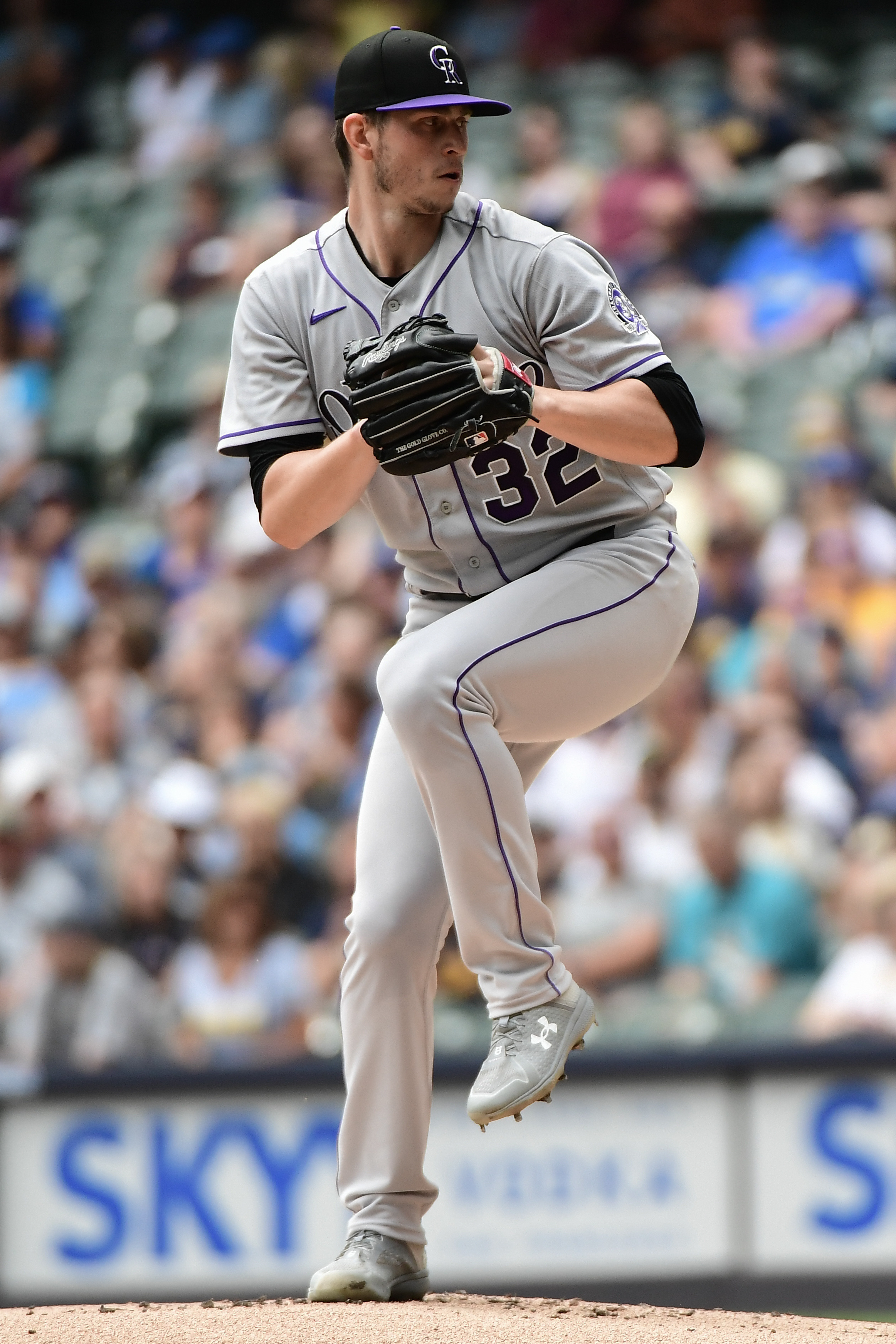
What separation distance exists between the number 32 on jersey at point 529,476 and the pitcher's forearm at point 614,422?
145mm

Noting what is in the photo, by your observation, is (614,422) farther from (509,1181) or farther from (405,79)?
(509,1181)

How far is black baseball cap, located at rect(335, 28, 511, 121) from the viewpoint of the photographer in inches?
118

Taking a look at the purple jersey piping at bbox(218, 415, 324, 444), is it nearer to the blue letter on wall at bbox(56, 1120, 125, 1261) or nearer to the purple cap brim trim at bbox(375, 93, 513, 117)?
the purple cap brim trim at bbox(375, 93, 513, 117)

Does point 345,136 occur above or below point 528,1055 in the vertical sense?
above

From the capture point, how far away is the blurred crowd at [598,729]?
5.78 m

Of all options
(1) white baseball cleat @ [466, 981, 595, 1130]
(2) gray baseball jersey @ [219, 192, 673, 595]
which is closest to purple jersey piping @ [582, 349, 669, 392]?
(2) gray baseball jersey @ [219, 192, 673, 595]

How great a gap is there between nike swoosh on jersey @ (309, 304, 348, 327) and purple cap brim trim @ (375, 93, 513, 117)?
1.12 ft

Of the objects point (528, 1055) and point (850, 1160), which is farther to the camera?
point (850, 1160)

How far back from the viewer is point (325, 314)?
10.5ft

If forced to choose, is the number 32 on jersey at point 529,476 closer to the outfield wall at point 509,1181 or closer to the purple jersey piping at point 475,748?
the purple jersey piping at point 475,748

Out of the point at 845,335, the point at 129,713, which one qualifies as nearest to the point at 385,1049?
the point at 129,713

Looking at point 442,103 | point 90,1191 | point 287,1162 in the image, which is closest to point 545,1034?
point 442,103

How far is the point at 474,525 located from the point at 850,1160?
2.67 m

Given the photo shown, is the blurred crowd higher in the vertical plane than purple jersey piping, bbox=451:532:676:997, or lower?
higher
